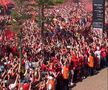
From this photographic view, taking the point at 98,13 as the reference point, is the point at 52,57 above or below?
below

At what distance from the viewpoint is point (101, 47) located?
858 inches

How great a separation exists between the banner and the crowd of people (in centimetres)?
58

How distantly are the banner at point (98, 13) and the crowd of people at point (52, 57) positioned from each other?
58cm

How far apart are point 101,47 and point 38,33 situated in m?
4.99

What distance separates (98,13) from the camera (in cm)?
2602

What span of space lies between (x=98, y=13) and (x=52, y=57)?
636 centimetres

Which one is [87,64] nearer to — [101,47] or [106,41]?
[101,47]

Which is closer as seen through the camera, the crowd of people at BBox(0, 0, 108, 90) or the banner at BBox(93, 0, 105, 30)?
the crowd of people at BBox(0, 0, 108, 90)

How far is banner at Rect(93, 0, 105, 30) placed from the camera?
Result: 84.7 feet

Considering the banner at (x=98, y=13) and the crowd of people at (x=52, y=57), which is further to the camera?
the banner at (x=98, y=13)

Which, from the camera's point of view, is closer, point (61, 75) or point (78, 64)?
point (61, 75)

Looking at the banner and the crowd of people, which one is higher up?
the banner

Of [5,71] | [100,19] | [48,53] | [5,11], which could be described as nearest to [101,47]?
[48,53]

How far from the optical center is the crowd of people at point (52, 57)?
1642cm
